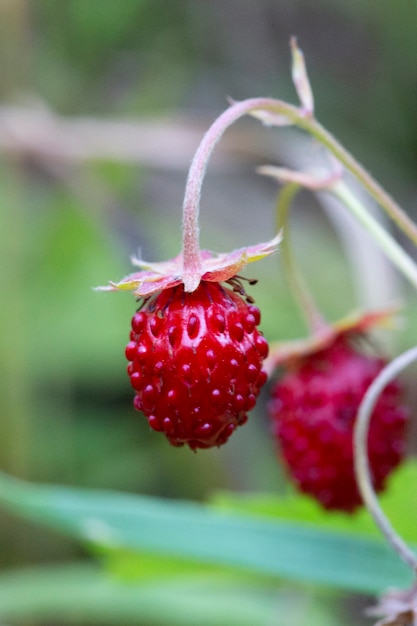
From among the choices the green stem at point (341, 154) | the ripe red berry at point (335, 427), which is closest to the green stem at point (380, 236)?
the green stem at point (341, 154)

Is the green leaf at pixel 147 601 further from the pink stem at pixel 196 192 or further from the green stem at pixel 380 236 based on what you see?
the pink stem at pixel 196 192

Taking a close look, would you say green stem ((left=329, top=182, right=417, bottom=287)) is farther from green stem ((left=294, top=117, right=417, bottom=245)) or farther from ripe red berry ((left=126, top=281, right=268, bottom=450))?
ripe red berry ((left=126, top=281, right=268, bottom=450))

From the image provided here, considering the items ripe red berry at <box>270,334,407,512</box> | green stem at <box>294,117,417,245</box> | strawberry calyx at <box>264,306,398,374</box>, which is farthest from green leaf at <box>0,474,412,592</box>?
Answer: green stem at <box>294,117,417,245</box>

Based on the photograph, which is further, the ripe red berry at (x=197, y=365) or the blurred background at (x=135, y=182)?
the blurred background at (x=135, y=182)

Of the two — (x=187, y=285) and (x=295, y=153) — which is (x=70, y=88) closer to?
(x=295, y=153)

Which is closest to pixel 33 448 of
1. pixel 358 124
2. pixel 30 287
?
pixel 30 287

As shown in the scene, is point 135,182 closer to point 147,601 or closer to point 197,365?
point 147,601
